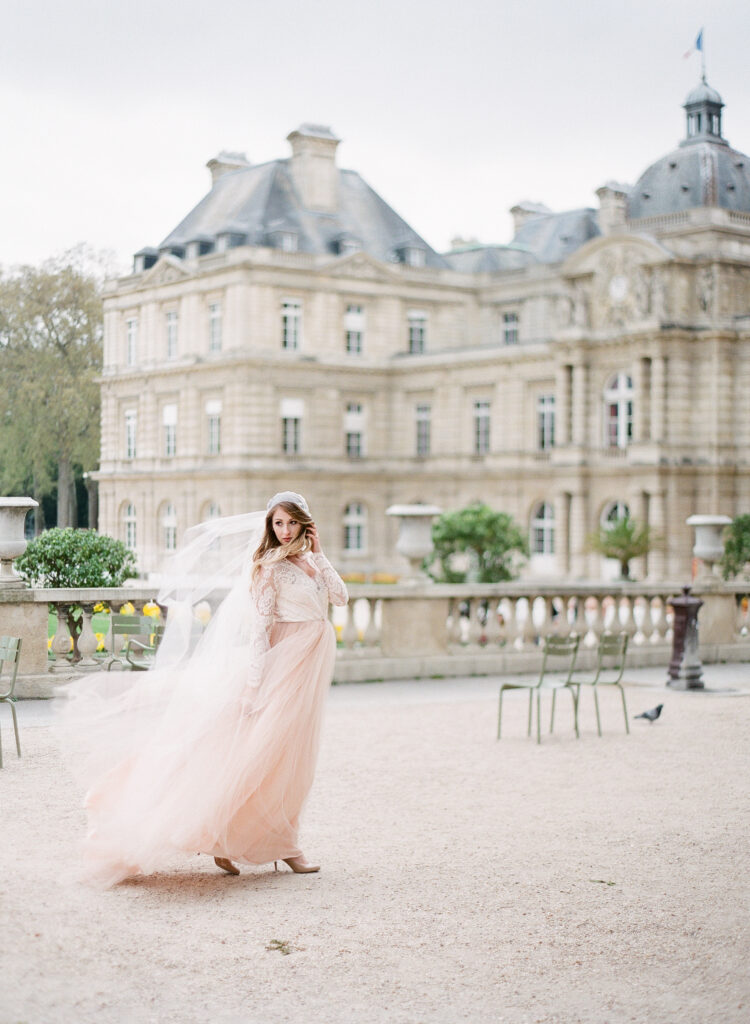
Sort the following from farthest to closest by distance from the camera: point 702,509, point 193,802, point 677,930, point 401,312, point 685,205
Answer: point 401,312 → point 685,205 → point 702,509 → point 193,802 → point 677,930

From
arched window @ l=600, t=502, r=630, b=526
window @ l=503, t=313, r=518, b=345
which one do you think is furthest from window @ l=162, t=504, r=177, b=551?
arched window @ l=600, t=502, r=630, b=526

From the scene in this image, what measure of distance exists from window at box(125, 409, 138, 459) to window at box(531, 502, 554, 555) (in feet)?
48.1

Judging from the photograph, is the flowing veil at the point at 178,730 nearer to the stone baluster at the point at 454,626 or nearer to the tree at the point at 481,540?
the stone baluster at the point at 454,626

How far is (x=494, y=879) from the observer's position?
5.94 metres

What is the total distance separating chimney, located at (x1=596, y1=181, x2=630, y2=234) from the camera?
150 feet

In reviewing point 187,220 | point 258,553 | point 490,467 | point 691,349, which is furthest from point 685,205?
point 258,553

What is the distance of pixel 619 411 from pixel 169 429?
15.7 metres

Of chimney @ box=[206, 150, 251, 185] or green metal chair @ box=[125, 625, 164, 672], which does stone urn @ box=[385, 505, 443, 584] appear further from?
chimney @ box=[206, 150, 251, 185]

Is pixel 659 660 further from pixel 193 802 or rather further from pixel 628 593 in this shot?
pixel 193 802

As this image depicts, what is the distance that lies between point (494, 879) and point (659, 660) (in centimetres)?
886

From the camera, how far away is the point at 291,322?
4353 cm

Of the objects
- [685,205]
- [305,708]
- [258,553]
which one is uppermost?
[685,205]

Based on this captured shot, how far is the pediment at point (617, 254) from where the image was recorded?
119ft

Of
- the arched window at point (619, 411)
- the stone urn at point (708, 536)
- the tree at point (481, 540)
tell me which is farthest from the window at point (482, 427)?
the stone urn at point (708, 536)
